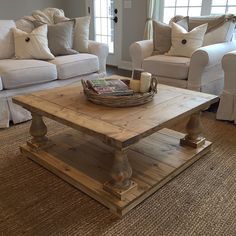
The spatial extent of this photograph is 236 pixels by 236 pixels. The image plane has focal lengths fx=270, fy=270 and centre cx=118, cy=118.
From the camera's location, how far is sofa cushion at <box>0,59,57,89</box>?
2.44 metres

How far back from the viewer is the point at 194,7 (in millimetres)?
3820

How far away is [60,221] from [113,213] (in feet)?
0.90

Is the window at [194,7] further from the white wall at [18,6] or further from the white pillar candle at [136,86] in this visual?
the white pillar candle at [136,86]

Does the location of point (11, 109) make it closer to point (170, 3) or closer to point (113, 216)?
point (113, 216)

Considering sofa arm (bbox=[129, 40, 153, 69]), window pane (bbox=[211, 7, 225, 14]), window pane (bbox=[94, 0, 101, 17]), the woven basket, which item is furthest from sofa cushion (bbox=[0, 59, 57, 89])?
window pane (bbox=[94, 0, 101, 17])

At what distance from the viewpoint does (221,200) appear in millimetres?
1545

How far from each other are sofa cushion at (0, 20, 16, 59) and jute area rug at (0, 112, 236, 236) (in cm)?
141

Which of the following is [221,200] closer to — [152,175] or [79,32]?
[152,175]

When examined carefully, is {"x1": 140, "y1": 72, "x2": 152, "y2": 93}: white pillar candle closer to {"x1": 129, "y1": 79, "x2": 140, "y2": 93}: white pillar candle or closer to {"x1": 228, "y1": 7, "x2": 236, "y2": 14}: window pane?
{"x1": 129, "y1": 79, "x2": 140, "y2": 93}: white pillar candle

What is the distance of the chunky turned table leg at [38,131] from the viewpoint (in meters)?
1.89

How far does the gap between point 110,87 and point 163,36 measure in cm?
171

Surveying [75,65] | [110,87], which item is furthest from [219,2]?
[110,87]

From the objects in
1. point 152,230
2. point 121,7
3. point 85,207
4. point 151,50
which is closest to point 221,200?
point 152,230

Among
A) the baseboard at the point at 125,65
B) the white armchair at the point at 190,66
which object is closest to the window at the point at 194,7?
the white armchair at the point at 190,66
